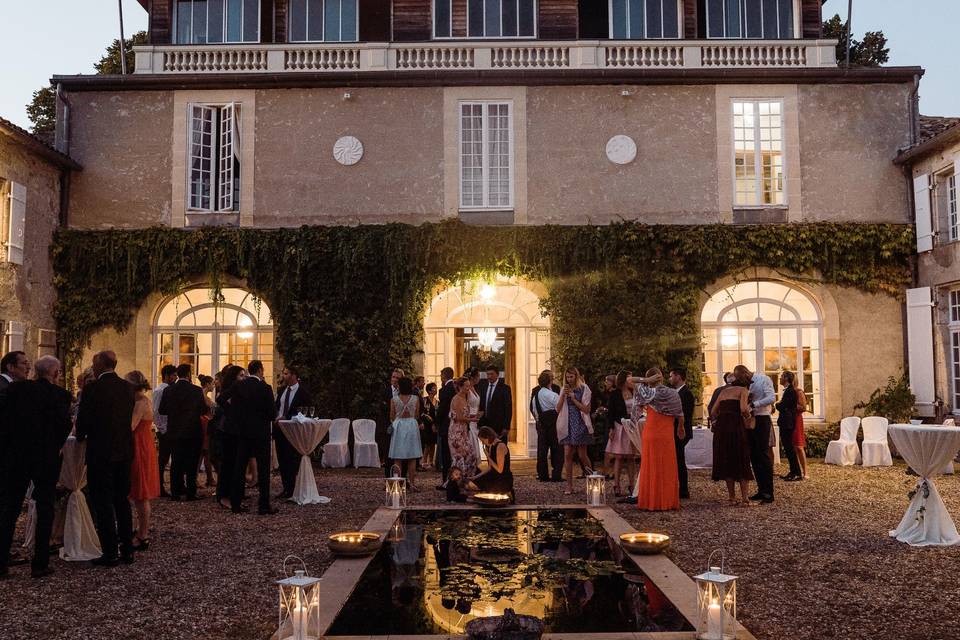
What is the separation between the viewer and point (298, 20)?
51.4 feet

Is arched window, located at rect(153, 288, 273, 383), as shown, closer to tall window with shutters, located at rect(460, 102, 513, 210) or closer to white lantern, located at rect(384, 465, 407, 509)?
tall window with shutters, located at rect(460, 102, 513, 210)

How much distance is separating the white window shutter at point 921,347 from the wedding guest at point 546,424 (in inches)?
253

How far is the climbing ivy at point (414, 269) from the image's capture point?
13.9 m

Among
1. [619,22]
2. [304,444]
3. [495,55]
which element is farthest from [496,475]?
[619,22]

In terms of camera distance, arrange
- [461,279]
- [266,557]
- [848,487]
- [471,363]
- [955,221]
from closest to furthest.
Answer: [266,557], [848,487], [955,221], [461,279], [471,363]

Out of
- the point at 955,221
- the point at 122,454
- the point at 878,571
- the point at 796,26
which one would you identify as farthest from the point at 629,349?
the point at 122,454

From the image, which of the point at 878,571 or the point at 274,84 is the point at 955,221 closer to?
the point at 878,571

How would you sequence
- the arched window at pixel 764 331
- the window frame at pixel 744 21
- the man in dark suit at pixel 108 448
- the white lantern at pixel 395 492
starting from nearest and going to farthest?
the man in dark suit at pixel 108 448
the white lantern at pixel 395 492
the arched window at pixel 764 331
the window frame at pixel 744 21

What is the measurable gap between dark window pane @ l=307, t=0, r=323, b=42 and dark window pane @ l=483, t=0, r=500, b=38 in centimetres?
301

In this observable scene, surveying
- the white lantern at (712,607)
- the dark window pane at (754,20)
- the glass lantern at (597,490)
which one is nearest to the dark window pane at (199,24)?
the dark window pane at (754,20)

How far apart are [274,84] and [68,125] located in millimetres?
3558

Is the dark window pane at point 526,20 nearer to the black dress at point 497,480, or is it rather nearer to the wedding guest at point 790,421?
the wedding guest at point 790,421

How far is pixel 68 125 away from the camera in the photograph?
47.6 ft

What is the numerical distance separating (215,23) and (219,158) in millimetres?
2716
